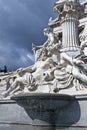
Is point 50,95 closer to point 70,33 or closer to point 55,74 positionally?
point 55,74

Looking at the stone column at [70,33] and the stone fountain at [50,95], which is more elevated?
the stone column at [70,33]

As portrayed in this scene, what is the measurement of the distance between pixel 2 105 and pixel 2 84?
7.41 ft

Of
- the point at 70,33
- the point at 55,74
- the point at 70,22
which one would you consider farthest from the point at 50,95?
the point at 70,33

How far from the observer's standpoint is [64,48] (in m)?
15.5

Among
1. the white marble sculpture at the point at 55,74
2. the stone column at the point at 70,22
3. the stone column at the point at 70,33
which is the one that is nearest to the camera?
the white marble sculpture at the point at 55,74

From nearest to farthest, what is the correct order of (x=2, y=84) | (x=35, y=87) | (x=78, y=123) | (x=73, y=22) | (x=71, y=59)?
(x=78, y=123), (x=71, y=59), (x=35, y=87), (x=2, y=84), (x=73, y=22)

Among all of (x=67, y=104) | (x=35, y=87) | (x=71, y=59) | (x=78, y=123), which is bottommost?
(x=78, y=123)

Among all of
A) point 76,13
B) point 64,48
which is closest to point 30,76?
point 64,48

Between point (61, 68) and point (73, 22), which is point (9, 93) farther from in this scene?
point (73, 22)

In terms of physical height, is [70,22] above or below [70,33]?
above

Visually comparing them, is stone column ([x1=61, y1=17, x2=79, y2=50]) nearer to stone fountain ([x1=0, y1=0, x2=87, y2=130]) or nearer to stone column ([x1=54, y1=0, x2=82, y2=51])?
stone column ([x1=54, y1=0, x2=82, y2=51])

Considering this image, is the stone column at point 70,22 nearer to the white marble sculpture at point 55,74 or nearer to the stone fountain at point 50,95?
the white marble sculpture at point 55,74

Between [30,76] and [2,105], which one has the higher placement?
[30,76]

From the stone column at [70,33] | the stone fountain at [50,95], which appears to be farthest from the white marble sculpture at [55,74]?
the stone column at [70,33]
